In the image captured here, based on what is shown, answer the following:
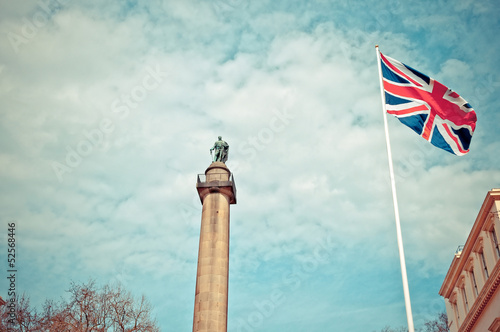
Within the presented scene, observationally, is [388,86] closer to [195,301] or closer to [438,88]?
[438,88]

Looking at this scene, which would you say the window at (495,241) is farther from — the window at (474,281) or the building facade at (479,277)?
the window at (474,281)

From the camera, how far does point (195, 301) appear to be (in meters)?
35.2

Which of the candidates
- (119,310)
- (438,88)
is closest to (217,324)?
(119,310)

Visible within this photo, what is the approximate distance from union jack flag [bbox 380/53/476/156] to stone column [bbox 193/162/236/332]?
1948cm

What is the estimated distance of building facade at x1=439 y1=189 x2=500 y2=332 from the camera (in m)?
31.3

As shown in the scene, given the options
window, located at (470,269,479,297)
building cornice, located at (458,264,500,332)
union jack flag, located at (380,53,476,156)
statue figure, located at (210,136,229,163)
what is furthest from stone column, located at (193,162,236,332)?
union jack flag, located at (380,53,476,156)

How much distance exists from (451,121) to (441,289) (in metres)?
28.4

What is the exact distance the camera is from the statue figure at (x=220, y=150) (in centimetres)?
4316

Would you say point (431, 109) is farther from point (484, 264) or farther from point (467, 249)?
point (467, 249)

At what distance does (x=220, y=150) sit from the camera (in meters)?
43.5

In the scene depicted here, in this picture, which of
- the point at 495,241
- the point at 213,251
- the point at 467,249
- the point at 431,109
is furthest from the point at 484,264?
the point at 213,251

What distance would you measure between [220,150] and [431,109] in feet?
81.6

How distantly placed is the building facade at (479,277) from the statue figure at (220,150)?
2075 cm

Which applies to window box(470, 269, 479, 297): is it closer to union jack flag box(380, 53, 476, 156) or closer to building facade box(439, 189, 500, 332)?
building facade box(439, 189, 500, 332)
